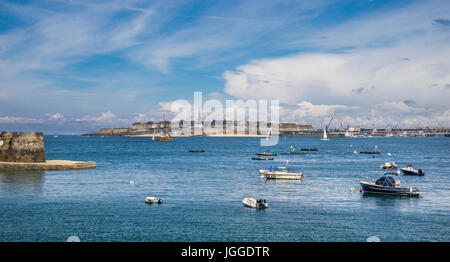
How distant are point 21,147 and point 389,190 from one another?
193 ft

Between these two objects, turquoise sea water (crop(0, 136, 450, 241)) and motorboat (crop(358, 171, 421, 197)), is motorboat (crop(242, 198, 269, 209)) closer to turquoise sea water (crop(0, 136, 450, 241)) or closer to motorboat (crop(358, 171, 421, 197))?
turquoise sea water (crop(0, 136, 450, 241))

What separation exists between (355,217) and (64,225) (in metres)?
23.6

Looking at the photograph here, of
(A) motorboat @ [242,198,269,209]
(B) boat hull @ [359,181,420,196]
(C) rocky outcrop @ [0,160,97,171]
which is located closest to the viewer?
(A) motorboat @ [242,198,269,209]

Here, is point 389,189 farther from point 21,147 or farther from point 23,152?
point 23,152

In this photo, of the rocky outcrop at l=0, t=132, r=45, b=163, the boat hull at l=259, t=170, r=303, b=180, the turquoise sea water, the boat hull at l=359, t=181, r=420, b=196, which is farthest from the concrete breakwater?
the boat hull at l=359, t=181, r=420, b=196

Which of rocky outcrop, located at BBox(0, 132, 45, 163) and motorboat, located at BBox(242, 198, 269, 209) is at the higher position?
rocky outcrop, located at BBox(0, 132, 45, 163)

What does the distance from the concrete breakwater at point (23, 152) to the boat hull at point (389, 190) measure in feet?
166

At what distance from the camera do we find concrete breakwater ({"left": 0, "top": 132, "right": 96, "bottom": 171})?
213 ft

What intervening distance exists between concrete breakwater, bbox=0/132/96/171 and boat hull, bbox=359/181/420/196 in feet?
166

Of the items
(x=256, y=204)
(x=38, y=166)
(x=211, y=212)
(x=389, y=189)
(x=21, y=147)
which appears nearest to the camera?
(x=211, y=212)

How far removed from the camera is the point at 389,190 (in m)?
44.6

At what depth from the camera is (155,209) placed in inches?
1385

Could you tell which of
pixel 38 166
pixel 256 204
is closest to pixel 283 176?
pixel 256 204
